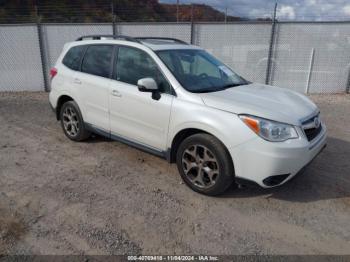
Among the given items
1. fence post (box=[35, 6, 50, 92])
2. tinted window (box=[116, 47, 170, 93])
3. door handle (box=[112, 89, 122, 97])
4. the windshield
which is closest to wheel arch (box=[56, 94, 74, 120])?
door handle (box=[112, 89, 122, 97])

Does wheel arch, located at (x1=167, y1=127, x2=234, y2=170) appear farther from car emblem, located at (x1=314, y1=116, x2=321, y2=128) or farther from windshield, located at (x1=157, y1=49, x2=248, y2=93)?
car emblem, located at (x1=314, y1=116, x2=321, y2=128)

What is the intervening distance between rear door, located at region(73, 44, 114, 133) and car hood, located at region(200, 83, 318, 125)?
1655mm

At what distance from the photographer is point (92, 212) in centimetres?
323

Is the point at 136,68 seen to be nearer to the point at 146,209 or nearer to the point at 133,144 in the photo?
the point at 133,144

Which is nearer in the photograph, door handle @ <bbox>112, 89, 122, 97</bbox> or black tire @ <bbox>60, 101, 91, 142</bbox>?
door handle @ <bbox>112, 89, 122, 97</bbox>

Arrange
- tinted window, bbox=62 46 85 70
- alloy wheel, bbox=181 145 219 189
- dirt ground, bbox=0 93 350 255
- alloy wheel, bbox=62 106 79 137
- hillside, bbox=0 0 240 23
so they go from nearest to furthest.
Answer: dirt ground, bbox=0 93 350 255 → alloy wheel, bbox=181 145 219 189 → tinted window, bbox=62 46 85 70 → alloy wheel, bbox=62 106 79 137 → hillside, bbox=0 0 240 23

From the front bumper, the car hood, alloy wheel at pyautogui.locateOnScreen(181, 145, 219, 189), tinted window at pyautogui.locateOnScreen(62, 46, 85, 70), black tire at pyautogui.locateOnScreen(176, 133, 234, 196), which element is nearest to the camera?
the front bumper

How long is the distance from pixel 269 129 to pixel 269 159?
311 millimetres

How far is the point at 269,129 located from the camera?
3070 millimetres

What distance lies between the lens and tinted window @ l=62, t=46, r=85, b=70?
494 cm

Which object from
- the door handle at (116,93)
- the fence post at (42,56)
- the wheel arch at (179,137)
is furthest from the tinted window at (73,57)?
the fence post at (42,56)

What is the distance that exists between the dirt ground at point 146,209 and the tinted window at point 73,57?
1427mm

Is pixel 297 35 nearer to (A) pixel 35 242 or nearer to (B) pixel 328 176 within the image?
(B) pixel 328 176

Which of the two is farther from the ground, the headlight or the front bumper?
the headlight
